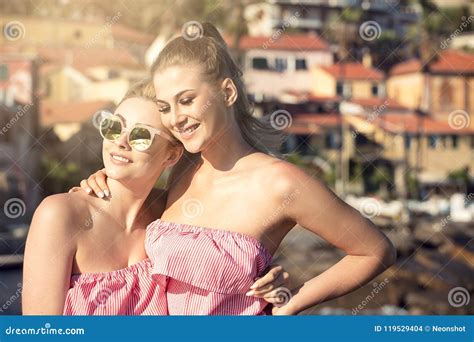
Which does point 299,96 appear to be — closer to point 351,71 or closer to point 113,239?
point 351,71

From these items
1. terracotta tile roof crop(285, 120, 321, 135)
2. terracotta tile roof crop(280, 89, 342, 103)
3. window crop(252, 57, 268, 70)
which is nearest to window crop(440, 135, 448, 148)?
terracotta tile roof crop(285, 120, 321, 135)

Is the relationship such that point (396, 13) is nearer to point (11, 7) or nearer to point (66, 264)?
point (11, 7)

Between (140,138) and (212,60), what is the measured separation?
0.45 feet

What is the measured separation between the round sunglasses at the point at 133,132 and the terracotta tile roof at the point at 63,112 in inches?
316

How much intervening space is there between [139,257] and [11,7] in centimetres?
267

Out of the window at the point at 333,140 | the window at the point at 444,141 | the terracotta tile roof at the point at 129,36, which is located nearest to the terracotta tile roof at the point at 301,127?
the window at the point at 333,140

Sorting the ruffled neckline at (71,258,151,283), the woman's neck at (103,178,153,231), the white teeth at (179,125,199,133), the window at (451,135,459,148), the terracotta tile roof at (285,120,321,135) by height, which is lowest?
the window at (451,135,459,148)

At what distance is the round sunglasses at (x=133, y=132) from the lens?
1.21 metres

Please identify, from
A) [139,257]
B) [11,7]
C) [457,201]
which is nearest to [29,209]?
[11,7]

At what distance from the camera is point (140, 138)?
1213 millimetres

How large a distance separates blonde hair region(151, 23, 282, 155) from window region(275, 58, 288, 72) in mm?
7618

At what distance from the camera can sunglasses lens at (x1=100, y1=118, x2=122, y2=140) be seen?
122 centimetres

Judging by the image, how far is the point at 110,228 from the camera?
122 centimetres

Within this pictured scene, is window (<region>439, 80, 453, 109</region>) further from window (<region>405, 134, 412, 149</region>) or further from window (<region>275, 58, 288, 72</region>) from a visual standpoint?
window (<region>275, 58, 288, 72</region>)
